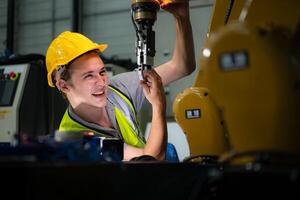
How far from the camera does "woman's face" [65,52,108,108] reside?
2.03 m

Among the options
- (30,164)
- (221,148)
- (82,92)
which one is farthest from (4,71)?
(30,164)

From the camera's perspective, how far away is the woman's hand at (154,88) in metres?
1.53

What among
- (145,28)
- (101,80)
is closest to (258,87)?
(145,28)

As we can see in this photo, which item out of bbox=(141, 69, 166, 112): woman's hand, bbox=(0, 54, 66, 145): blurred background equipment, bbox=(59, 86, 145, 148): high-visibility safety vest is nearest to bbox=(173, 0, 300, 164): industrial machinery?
bbox=(141, 69, 166, 112): woman's hand

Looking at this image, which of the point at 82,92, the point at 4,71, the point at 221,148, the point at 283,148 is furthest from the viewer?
the point at 4,71

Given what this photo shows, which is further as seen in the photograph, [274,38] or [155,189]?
[155,189]

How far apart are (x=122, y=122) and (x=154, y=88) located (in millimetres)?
625

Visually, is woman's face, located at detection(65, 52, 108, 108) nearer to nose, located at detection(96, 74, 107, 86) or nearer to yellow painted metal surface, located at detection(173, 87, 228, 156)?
nose, located at detection(96, 74, 107, 86)

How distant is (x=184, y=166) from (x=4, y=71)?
2693 millimetres

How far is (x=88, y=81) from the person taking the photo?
203 cm

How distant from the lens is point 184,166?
0.93 metres

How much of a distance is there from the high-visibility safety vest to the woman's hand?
446mm

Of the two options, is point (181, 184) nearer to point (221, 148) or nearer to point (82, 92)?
point (221, 148)

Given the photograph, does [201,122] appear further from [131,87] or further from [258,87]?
[131,87]
